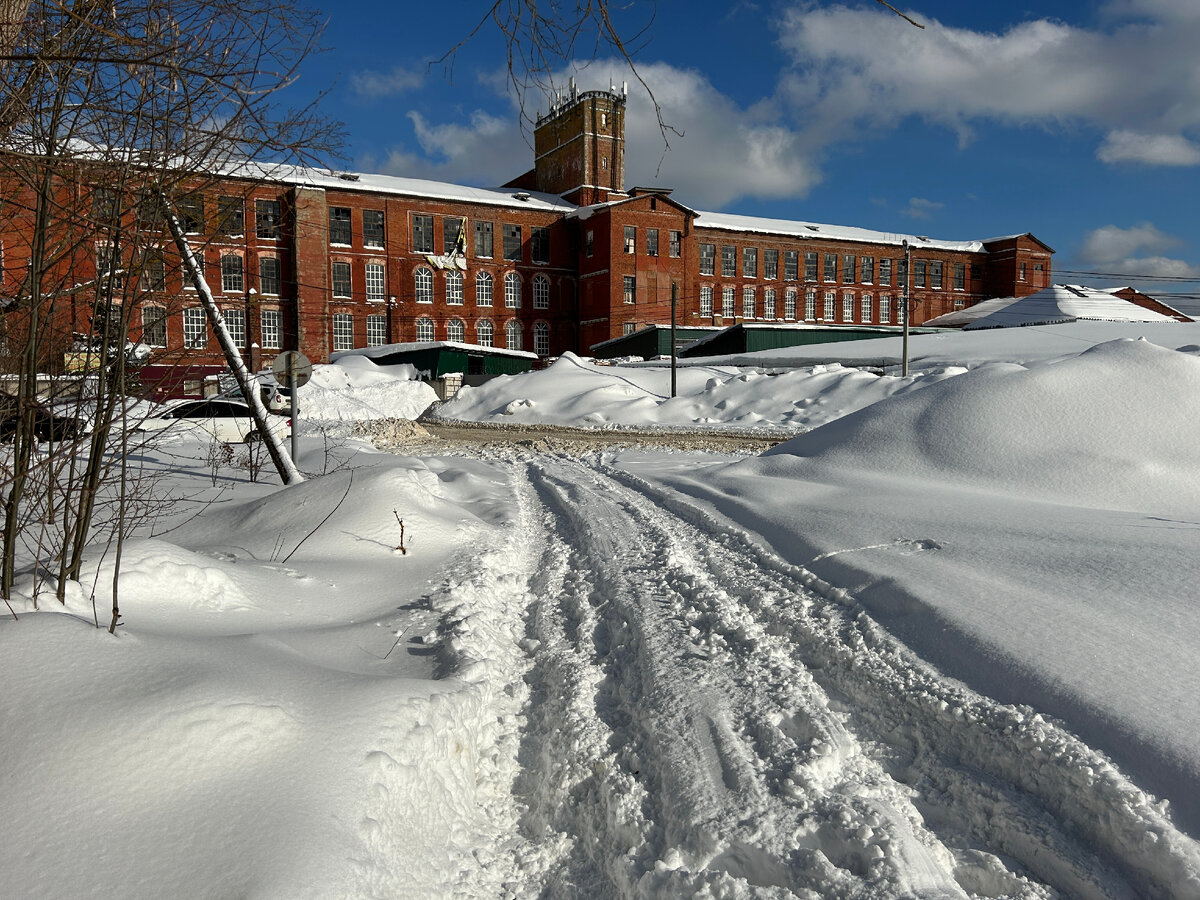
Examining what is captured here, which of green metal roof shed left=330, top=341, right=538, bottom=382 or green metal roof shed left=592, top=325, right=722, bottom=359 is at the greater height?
green metal roof shed left=592, top=325, right=722, bottom=359

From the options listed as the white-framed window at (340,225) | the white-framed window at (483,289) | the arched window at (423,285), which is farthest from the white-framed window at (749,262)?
the white-framed window at (340,225)

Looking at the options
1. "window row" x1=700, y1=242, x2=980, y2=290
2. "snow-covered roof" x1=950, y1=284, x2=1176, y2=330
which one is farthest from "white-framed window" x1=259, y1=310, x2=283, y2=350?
"snow-covered roof" x1=950, y1=284, x2=1176, y2=330

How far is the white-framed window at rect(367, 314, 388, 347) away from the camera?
5267 centimetres

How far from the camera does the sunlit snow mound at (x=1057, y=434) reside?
8.23m

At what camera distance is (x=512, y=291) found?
57.2 meters

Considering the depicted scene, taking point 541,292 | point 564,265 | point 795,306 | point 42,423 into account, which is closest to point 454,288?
point 541,292

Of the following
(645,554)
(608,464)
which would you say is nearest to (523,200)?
(608,464)

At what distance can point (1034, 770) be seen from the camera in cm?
331

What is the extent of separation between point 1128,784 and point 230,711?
11.5 ft

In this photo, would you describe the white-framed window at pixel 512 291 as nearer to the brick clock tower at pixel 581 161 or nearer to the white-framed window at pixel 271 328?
the brick clock tower at pixel 581 161

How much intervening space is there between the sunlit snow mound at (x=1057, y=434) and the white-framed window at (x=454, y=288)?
4668cm

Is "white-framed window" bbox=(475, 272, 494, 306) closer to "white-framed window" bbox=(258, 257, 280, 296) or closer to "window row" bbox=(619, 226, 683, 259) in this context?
"window row" bbox=(619, 226, 683, 259)

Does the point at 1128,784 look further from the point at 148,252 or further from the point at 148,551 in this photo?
the point at 148,551

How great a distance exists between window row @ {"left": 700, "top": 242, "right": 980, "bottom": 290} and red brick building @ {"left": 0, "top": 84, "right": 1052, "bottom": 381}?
0.13m
